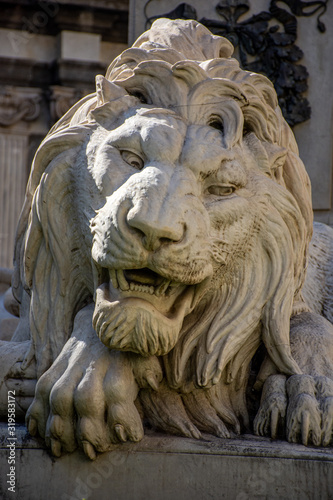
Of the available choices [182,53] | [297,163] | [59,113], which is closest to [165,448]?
[297,163]

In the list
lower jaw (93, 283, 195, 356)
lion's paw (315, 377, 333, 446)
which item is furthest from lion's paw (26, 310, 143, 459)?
lion's paw (315, 377, 333, 446)

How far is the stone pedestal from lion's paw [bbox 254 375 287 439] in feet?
0.27

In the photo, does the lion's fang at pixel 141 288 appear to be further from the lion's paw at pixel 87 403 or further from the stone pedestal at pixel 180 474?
the stone pedestal at pixel 180 474

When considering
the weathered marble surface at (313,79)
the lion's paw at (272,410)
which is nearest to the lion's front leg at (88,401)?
the lion's paw at (272,410)

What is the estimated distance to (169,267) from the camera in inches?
99.9

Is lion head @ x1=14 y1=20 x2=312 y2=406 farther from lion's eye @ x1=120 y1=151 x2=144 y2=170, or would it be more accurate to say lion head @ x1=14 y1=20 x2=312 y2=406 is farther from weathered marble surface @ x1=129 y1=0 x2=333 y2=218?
weathered marble surface @ x1=129 y1=0 x2=333 y2=218

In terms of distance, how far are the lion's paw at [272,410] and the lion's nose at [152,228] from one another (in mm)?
648

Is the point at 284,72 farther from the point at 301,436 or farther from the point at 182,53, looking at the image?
the point at 301,436

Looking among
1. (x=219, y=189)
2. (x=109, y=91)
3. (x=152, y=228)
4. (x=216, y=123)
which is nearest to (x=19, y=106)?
(x=109, y=91)

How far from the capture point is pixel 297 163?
3.18m

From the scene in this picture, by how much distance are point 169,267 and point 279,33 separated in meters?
3.66

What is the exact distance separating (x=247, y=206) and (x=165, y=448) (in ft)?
2.58

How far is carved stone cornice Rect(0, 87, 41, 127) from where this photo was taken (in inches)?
433

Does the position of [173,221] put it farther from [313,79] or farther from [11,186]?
[11,186]
